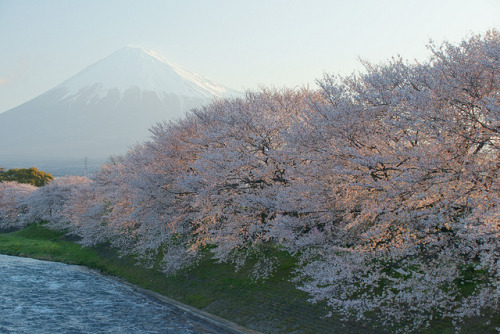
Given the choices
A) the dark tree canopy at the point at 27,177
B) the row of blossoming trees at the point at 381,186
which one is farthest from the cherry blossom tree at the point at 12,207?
the row of blossoming trees at the point at 381,186

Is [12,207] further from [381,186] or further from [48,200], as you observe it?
[381,186]

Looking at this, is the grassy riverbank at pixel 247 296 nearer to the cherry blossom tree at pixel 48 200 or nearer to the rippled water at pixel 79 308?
the rippled water at pixel 79 308

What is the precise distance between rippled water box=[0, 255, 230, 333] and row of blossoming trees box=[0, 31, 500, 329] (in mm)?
4758

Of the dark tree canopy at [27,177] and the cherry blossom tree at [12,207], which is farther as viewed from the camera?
the dark tree canopy at [27,177]

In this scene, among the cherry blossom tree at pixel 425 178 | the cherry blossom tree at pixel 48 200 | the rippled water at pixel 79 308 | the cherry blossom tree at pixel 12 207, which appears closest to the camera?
the cherry blossom tree at pixel 425 178

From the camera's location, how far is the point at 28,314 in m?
22.4

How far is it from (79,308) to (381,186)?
18.5 metres

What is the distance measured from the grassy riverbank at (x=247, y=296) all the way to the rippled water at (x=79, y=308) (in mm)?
1699

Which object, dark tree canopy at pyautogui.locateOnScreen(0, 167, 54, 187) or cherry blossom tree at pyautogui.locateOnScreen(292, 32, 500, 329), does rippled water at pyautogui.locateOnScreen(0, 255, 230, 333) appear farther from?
dark tree canopy at pyautogui.locateOnScreen(0, 167, 54, 187)

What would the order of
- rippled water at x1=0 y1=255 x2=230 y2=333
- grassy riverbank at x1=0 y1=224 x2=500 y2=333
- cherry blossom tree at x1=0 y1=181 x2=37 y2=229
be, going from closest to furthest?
1. grassy riverbank at x1=0 y1=224 x2=500 y2=333
2. rippled water at x1=0 y1=255 x2=230 y2=333
3. cherry blossom tree at x1=0 y1=181 x2=37 y2=229

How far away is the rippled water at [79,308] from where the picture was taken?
20.6 meters

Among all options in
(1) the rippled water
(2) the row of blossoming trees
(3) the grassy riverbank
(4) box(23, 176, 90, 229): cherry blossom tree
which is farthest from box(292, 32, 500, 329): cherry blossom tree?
(4) box(23, 176, 90, 229): cherry blossom tree

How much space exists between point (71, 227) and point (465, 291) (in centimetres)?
5145

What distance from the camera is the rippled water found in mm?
20625
